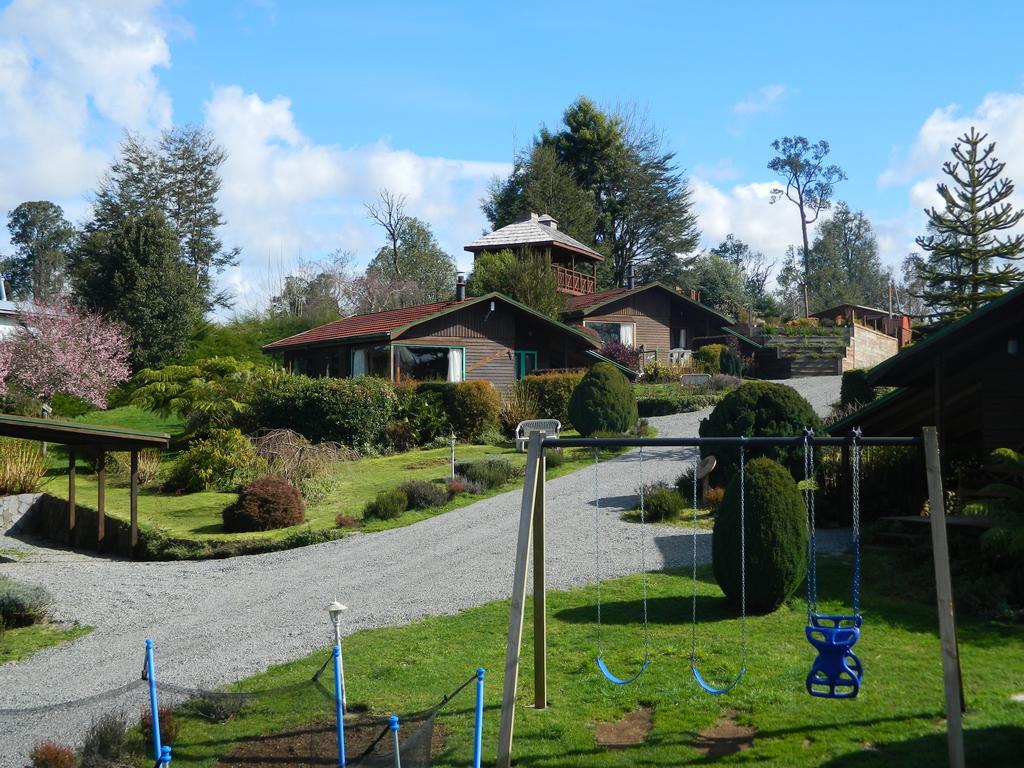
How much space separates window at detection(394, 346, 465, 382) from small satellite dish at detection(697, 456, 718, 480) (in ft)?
48.7

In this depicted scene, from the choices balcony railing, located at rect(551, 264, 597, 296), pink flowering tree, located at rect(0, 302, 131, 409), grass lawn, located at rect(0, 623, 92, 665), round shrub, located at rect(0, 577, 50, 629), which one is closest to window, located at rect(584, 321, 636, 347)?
balcony railing, located at rect(551, 264, 597, 296)

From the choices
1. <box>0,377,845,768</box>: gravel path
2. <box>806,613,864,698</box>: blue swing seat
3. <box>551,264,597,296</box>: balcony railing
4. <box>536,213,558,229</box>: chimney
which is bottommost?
<box>0,377,845,768</box>: gravel path

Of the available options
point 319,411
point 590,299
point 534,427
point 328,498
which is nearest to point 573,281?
point 590,299

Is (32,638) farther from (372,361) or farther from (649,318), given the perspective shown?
(649,318)

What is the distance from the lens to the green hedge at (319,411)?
82.8 feet

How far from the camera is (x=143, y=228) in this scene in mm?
38594

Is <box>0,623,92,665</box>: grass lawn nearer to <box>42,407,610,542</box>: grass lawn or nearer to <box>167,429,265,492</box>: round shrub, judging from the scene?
<box>42,407,610,542</box>: grass lawn

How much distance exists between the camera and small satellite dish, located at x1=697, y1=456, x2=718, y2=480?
54.2 feet

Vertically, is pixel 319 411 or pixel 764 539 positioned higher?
pixel 319 411

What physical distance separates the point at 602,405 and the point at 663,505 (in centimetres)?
789

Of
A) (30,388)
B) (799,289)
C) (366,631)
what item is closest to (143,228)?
(30,388)

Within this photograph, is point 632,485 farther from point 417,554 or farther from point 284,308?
point 284,308

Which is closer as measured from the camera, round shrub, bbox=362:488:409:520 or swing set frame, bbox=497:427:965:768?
swing set frame, bbox=497:427:965:768

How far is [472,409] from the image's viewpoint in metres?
27.2
